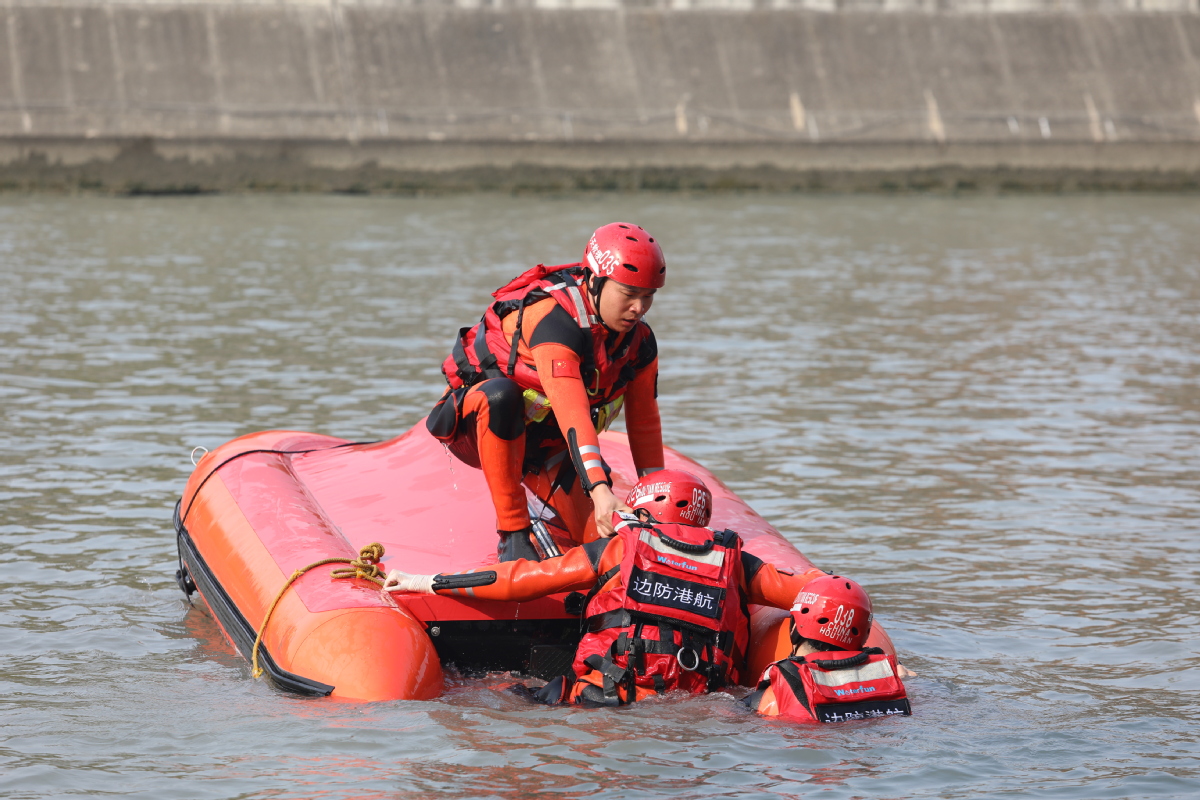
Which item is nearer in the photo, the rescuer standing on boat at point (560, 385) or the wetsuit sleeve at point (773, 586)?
the wetsuit sleeve at point (773, 586)

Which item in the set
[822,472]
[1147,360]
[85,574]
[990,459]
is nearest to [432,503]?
[85,574]

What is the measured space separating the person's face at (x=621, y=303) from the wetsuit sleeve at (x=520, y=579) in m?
0.85

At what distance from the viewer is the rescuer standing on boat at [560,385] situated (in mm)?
5016

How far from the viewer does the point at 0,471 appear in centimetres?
770

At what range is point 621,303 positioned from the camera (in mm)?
5059

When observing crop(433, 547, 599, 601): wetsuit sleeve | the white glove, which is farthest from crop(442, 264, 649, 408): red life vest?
the white glove

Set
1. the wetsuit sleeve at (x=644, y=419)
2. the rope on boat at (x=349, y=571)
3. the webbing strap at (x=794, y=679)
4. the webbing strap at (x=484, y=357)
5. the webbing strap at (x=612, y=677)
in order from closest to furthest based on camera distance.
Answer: the webbing strap at (x=794, y=679) < the webbing strap at (x=612, y=677) < the rope on boat at (x=349, y=571) < the webbing strap at (x=484, y=357) < the wetsuit sleeve at (x=644, y=419)

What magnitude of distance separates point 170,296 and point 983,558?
844cm

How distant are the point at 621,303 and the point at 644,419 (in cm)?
65

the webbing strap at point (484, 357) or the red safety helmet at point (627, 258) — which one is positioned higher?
the red safety helmet at point (627, 258)

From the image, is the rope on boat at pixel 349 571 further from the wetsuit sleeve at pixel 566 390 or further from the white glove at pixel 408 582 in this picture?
the wetsuit sleeve at pixel 566 390

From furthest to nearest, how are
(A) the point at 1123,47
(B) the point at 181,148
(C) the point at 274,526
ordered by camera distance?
(A) the point at 1123,47, (B) the point at 181,148, (C) the point at 274,526

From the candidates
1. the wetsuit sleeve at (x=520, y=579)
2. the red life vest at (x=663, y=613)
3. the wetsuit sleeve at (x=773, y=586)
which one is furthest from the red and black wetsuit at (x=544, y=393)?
the wetsuit sleeve at (x=773, y=586)

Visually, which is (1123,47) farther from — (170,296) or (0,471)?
(0,471)
